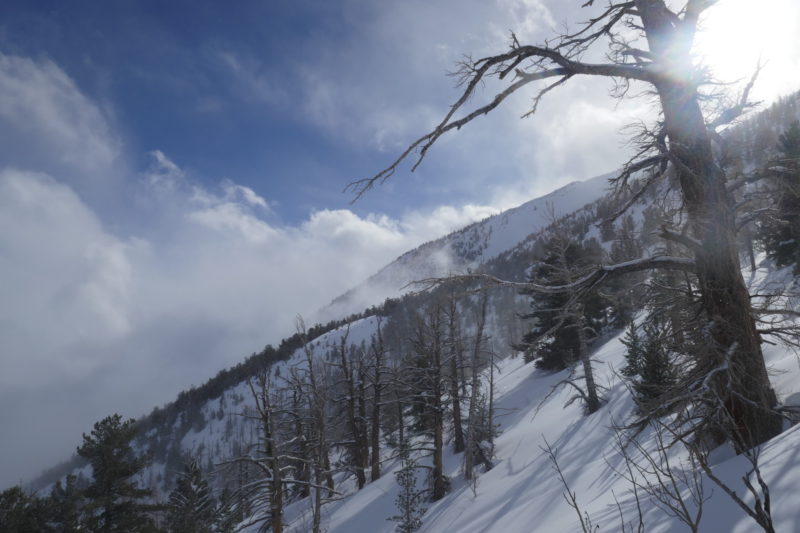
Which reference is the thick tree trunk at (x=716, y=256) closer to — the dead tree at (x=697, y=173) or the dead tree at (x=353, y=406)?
the dead tree at (x=697, y=173)

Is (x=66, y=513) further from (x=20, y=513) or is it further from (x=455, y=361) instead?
(x=455, y=361)

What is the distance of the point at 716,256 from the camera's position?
401 cm

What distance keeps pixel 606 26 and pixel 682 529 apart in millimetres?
4928

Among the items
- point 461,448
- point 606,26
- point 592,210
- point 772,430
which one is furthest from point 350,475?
point 592,210

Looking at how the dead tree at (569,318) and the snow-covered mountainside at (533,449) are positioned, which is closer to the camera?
the snow-covered mountainside at (533,449)

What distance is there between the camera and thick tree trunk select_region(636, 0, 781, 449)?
3.98 meters

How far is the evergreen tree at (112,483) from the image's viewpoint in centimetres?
1578

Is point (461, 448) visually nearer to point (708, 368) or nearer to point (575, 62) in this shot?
point (708, 368)

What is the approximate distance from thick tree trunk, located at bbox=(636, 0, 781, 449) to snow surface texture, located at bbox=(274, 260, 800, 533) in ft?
1.55

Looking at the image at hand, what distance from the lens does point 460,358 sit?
1958 cm

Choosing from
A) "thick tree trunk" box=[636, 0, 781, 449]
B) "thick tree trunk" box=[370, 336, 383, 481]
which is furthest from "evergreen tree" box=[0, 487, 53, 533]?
"thick tree trunk" box=[636, 0, 781, 449]

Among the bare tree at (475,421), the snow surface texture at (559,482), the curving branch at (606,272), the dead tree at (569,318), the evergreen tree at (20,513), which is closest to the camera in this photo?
the snow surface texture at (559,482)

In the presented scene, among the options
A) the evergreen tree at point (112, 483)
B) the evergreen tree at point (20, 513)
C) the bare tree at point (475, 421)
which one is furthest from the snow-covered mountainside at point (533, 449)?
the evergreen tree at point (20, 513)

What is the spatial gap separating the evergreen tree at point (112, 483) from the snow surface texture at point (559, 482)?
7.20 metres
